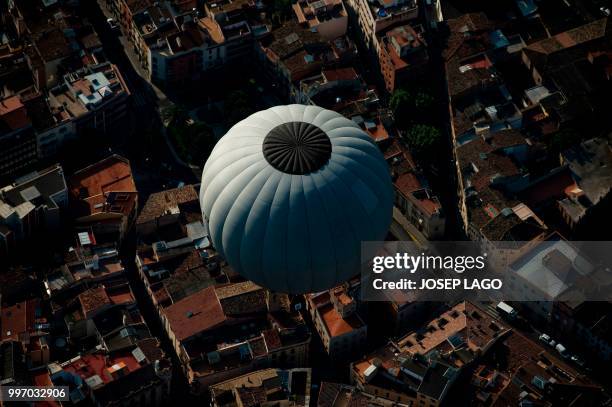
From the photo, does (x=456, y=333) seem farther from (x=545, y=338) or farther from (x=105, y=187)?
(x=105, y=187)

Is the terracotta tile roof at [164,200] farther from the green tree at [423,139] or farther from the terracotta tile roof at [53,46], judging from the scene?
the green tree at [423,139]

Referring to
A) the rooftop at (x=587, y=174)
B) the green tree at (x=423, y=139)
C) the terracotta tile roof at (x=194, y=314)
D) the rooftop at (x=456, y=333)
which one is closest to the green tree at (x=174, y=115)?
the terracotta tile roof at (x=194, y=314)

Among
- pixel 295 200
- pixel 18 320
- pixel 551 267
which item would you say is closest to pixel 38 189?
pixel 18 320

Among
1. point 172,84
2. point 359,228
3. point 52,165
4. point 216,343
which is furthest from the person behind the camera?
point 172,84

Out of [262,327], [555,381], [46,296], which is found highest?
[46,296]

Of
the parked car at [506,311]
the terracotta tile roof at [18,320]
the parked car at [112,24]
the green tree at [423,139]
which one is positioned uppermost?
the parked car at [112,24]

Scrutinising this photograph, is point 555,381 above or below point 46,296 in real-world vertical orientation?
below

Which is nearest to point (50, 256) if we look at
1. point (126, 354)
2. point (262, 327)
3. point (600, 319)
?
point (126, 354)

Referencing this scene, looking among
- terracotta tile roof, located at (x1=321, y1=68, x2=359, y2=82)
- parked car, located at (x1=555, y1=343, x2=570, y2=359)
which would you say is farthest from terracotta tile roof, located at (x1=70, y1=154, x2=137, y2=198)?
parked car, located at (x1=555, y1=343, x2=570, y2=359)

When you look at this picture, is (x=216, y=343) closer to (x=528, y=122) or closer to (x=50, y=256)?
(x=50, y=256)
